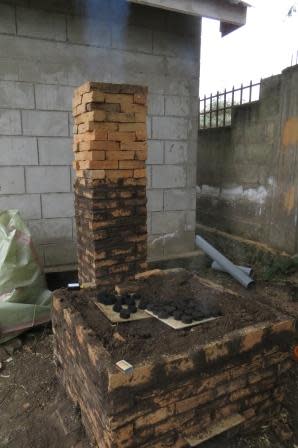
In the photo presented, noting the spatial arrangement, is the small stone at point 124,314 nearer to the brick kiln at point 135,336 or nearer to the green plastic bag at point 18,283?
the brick kiln at point 135,336

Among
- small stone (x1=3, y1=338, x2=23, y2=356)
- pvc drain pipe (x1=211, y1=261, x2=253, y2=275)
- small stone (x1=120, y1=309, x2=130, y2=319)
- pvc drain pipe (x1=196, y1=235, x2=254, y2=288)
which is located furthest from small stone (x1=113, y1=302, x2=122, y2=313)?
pvc drain pipe (x1=211, y1=261, x2=253, y2=275)

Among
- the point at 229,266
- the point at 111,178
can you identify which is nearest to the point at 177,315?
the point at 111,178

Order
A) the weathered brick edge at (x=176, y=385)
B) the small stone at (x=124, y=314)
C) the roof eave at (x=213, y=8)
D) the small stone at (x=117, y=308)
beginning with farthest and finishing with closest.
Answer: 1. the roof eave at (x=213, y=8)
2. the small stone at (x=117, y=308)
3. the small stone at (x=124, y=314)
4. the weathered brick edge at (x=176, y=385)

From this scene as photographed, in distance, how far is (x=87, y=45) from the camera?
3945 mm

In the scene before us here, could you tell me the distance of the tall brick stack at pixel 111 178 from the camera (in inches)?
104

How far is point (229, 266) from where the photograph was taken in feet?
15.8

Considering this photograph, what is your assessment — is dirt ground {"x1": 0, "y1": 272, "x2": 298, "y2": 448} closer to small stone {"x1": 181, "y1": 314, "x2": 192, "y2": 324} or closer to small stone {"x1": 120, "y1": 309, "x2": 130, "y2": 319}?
small stone {"x1": 181, "y1": 314, "x2": 192, "y2": 324}

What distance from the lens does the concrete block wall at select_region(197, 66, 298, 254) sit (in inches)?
185

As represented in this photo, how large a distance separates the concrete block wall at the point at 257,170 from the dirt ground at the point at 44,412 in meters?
2.53

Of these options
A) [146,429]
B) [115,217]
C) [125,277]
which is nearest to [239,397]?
[146,429]

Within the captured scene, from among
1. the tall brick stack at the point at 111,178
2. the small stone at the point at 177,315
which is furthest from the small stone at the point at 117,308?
the tall brick stack at the point at 111,178

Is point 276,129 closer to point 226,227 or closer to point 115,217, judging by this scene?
point 226,227

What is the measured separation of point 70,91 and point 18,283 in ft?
7.54

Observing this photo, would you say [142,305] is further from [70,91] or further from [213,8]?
[213,8]
